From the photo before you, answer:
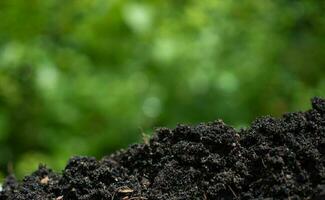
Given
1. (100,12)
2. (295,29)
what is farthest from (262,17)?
(100,12)

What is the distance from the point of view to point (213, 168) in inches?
69.9

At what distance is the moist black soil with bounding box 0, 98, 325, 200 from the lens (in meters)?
1.66

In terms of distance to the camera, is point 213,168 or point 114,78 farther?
point 114,78

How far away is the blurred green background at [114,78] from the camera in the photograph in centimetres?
486

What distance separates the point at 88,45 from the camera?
5027 millimetres

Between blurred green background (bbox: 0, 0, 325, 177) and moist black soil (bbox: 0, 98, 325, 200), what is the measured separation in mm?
2820

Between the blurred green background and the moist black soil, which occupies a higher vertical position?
the blurred green background

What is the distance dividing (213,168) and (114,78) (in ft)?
10.8

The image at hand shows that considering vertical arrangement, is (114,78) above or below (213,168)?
above

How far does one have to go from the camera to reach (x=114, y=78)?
500 centimetres

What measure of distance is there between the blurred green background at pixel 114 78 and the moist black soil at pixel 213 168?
282 centimetres

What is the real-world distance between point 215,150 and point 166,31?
3.25 metres

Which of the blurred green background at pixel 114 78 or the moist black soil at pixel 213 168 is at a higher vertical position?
the blurred green background at pixel 114 78

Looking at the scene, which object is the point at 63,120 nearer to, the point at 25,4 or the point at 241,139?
the point at 25,4
